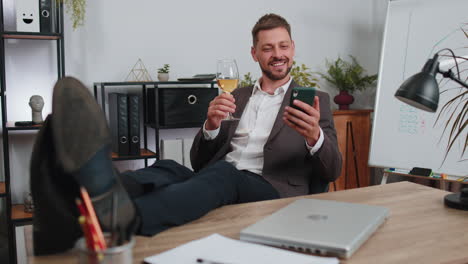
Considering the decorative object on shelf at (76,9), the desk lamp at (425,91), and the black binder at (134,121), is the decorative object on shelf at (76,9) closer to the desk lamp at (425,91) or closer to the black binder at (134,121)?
the black binder at (134,121)

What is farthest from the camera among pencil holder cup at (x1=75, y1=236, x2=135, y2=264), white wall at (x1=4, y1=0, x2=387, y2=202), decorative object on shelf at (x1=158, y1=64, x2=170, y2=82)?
decorative object on shelf at (x1=158, y1=64, x2=170, y2=82)

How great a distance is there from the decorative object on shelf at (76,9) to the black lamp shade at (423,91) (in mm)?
1983

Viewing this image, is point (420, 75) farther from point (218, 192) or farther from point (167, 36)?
point (167, 36)

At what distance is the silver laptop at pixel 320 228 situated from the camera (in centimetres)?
86

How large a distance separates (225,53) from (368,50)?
133 centimetres

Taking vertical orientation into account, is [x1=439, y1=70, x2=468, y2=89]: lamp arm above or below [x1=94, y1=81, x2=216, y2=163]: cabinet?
above

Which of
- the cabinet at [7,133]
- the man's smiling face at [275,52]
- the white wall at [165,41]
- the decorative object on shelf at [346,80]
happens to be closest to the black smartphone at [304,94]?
the man's smiling face at [275,52]

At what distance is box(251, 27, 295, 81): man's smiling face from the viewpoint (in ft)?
6.96

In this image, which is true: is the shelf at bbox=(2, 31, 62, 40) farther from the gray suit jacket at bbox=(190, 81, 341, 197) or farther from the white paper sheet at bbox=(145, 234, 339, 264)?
the white paper sheet at bbox=(145, 234, 339, 264)

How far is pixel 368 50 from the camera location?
3812 mm

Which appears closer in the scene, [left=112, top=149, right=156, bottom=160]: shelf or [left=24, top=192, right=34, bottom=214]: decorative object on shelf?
[left=24, top=192, right=34, bottom=214]: decorative object on shelf

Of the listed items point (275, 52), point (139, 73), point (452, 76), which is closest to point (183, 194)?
point (452, 76)

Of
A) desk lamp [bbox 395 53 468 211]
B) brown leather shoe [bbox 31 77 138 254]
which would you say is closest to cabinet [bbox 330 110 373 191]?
desk lamp [bbox 395 53 468 211]

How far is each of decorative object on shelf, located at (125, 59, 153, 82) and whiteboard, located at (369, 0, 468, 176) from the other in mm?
1569
